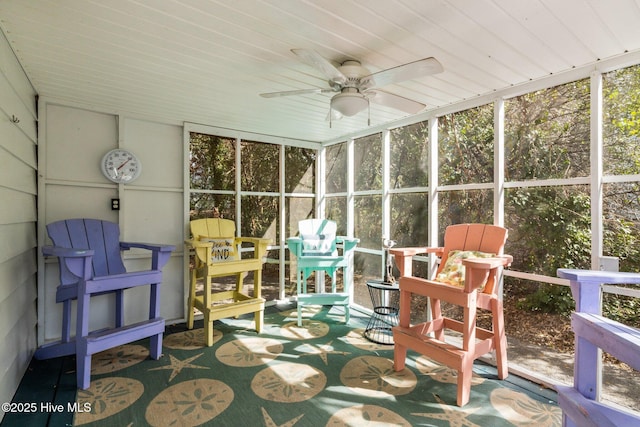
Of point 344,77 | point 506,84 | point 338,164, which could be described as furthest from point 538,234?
point 338,164

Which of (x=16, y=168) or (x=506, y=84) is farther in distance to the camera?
(x=506, y=84)

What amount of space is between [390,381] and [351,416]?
1.67ft

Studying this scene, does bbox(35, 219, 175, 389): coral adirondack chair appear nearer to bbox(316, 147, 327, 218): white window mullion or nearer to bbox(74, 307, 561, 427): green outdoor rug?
bbox(74, 307, 561, 427): green outdoor rug

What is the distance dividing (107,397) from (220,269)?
4.14 feet

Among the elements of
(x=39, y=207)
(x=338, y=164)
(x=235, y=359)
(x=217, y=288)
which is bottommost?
(x=235, y=359)

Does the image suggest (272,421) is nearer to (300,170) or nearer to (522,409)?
(522,409)

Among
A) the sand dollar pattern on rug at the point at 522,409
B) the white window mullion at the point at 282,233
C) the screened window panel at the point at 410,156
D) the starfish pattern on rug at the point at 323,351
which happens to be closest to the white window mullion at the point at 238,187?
the white window mullion at the point at 282,233

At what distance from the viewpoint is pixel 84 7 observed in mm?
1562

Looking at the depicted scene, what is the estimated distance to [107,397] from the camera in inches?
81.9

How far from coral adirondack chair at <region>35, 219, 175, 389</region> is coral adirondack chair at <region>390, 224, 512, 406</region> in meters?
2.06

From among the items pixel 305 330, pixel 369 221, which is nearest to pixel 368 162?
pixel 369 221

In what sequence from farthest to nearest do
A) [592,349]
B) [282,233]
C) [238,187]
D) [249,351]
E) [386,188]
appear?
[282,233] < [238,187] < [386,188] < [249,351] < [592,349]

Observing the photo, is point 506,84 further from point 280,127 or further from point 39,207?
point 39,207

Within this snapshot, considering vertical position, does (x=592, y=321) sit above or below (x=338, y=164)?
below
